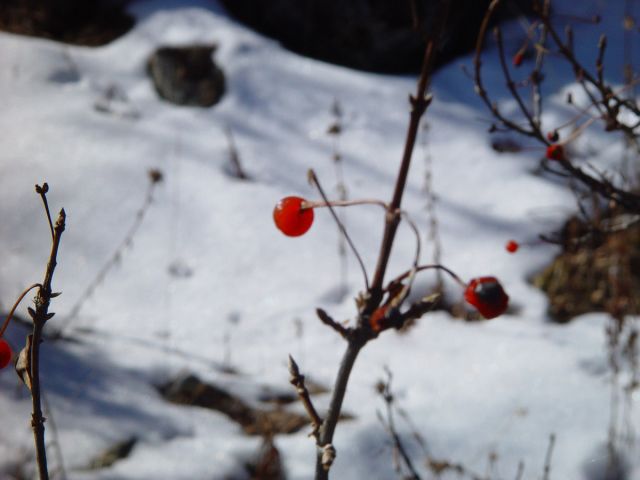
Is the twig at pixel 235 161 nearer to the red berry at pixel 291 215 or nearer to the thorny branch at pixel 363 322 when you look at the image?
the red berry at pixel 291 215

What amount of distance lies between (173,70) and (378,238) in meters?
1.99

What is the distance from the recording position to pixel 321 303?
2.65m

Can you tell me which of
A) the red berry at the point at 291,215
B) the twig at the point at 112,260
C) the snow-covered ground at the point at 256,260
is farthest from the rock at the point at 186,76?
the red berry at the point at 291,215

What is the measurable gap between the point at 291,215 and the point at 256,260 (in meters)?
2.12

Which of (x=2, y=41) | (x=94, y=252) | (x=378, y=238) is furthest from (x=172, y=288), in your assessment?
(x=2, y=41)

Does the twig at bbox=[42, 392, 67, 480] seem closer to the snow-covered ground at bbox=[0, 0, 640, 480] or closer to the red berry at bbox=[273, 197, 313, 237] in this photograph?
the snow-covered ground at bbox=[0, 0, 640, 480]

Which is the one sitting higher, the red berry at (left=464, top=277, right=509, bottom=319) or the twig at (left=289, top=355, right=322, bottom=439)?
the red berry at (left=464, top=277, right=509, bottom=319)

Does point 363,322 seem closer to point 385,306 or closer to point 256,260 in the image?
point 385,306

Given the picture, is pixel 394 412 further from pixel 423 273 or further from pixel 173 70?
pixel 173 70

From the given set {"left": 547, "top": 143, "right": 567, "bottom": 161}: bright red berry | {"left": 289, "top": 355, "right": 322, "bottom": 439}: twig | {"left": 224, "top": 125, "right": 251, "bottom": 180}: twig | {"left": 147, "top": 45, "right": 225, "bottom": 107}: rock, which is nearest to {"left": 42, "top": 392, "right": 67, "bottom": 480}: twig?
{"left": 289, "top": 355, "right": 322, "bottom": 439}: twig

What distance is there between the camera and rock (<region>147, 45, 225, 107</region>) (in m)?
3.78

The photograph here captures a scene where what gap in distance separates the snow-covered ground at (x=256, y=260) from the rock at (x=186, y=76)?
0.09m

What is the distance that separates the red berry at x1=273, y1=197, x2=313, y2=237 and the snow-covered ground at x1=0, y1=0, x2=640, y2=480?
3.94 ft

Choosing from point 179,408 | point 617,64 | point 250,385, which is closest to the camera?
point 179,408
